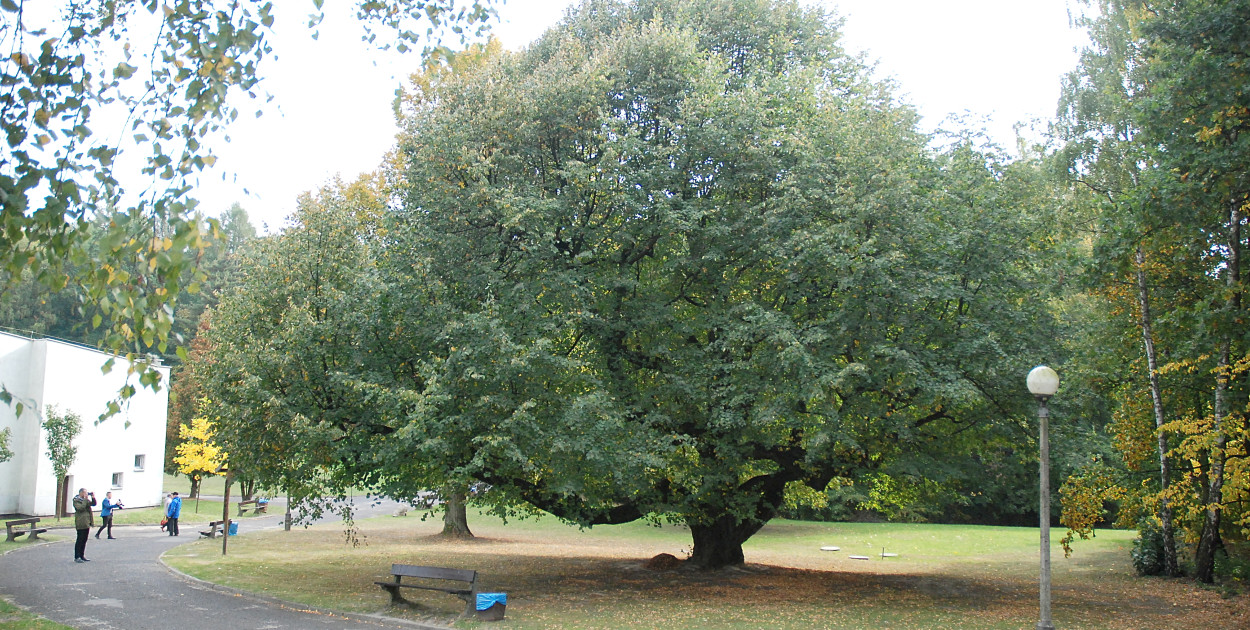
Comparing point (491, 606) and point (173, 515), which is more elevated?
point (491, 606)

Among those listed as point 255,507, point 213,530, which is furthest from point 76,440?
point 213,530

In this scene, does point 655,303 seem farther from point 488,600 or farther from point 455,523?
point 455,523

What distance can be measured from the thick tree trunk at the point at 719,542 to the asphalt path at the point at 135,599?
7.82 metres

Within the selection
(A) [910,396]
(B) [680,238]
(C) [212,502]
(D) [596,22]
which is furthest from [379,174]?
(C) [212,502]

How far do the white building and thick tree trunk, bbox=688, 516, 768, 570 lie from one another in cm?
2076

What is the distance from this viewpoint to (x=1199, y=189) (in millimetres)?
12500

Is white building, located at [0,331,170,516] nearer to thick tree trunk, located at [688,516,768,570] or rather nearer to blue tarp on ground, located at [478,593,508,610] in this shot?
thick tree trunk, located at [688,516,768,570]

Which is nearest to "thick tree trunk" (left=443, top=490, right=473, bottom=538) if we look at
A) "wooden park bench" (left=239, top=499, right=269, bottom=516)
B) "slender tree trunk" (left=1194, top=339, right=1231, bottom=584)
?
"wooden park bench" (left=239, top=499, right=269, bottom=516)

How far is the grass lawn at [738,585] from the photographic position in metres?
13.2

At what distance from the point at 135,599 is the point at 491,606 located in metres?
6.01

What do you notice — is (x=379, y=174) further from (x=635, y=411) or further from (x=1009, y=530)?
(x=1009, y=530)

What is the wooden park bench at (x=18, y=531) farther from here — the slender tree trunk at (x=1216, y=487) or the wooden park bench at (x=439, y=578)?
→ the slender tree trunk at (x=1216, y=487)

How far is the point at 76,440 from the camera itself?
33.5 m

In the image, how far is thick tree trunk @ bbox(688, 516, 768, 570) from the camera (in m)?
18.4
